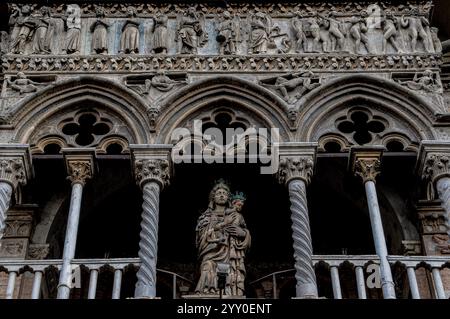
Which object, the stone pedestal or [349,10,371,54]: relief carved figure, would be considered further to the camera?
[349,10,371,54]: relief carved figure

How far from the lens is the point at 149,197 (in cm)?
1327

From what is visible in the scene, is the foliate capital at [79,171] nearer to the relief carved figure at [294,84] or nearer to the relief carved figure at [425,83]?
the relief carved figure at [294,84]

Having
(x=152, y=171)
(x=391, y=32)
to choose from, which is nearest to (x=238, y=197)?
(x=152, y=171)

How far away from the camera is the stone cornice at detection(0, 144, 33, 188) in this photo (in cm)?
1348

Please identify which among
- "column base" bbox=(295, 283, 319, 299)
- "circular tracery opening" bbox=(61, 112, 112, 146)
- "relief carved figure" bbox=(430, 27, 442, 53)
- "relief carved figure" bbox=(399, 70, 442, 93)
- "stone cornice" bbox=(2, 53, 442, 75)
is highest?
"relief carved figure" bbox=(430, 27, 442, 53)

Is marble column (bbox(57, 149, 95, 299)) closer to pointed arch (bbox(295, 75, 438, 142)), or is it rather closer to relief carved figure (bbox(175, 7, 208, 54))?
relief carved figure (bbox(175, 7, 208, 54))

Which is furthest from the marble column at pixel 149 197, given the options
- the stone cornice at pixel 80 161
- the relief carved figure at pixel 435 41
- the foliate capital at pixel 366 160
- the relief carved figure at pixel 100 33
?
the relief carved figure at pixel 435 41

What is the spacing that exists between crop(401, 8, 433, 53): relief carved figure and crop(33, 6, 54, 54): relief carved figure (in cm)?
490

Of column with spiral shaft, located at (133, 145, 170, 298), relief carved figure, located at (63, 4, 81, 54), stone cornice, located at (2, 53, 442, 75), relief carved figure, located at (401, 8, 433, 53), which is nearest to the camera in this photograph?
column with spiral shaft, located at (133, 145, 170, 298)

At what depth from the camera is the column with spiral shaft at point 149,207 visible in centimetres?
1237

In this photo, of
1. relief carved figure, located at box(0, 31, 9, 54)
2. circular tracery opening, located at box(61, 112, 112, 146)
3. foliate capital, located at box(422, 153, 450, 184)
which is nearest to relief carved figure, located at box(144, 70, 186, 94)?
circular tracery opening, located at box(61, 112, 112, 146)
